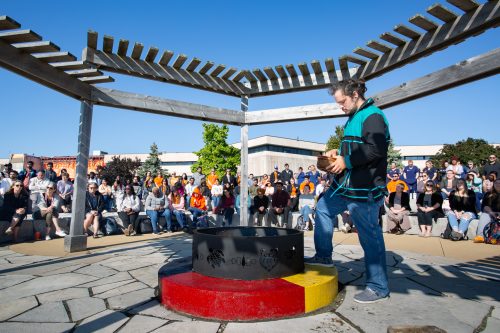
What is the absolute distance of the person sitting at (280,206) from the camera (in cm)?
1030

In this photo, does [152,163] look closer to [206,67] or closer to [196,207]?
[196,207]

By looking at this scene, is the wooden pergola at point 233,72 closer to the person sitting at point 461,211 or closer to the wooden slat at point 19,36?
the wooden slat at point 19,36

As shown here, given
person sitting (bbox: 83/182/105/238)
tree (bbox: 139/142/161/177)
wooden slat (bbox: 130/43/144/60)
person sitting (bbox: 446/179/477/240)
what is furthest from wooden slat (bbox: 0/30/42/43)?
tree (bbox: 139/142/161/177)

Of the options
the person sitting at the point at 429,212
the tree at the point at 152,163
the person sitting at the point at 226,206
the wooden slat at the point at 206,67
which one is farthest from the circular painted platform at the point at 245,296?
the tree at the point at 152,163

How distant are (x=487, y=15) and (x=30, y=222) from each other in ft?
32.1

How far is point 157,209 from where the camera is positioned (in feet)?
30.1

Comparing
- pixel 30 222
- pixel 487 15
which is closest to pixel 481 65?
pixel 487 15

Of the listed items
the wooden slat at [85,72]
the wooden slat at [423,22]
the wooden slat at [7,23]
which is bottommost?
the wooden slat at [7,23]

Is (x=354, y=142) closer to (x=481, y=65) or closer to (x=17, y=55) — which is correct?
(x=481, y=65)

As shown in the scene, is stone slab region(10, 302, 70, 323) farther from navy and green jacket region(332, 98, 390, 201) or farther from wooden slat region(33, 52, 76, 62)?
wooden slat region(33, 52, 76, 62)

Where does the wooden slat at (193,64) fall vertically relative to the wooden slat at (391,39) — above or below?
above

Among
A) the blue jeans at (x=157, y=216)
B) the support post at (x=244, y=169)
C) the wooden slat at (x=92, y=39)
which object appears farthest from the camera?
the blue jeans at (x=157, y=216)

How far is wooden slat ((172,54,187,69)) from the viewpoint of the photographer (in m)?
5.43

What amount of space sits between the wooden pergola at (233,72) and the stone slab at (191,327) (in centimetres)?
375
